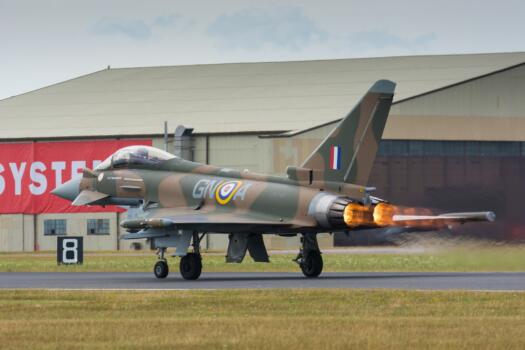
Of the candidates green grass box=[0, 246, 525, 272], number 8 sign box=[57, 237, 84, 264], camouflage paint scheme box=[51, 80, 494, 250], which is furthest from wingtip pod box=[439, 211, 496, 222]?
number 8 sign box=[57, 237, 84, 264]

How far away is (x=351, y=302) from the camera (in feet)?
84.5

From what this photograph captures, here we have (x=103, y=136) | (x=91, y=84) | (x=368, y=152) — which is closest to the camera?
(x=368, y=152)

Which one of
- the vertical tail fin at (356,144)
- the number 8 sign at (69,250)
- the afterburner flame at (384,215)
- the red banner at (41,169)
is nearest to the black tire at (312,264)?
the vertical tail fin at (356,144)

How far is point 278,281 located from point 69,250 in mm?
19061

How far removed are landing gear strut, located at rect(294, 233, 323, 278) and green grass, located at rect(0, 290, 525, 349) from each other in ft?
26.6

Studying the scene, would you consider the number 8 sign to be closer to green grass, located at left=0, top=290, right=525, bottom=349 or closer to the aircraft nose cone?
the aircraft nose cone

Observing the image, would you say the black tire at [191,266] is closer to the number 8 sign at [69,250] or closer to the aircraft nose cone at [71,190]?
the aircraft nose cone at [71,190]

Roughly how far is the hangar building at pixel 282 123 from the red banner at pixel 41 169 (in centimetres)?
10

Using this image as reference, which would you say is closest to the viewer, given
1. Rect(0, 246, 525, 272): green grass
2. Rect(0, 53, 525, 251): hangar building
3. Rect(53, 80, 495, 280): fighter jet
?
Rect(53, 80, 495, 280): fighter jet

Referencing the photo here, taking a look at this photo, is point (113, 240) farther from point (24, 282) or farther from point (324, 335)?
point (324, 335)

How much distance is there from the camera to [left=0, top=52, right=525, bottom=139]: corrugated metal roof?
268ft

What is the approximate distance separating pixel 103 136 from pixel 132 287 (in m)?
53.2

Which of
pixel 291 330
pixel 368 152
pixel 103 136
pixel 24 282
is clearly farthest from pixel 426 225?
pixel 103 136

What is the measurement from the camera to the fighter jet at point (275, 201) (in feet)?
115
